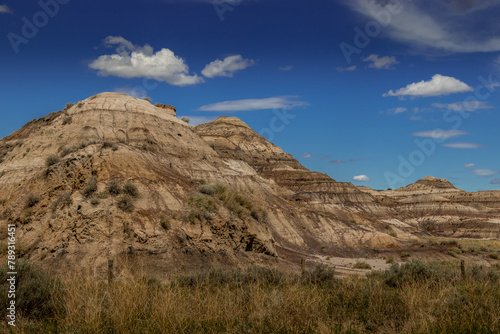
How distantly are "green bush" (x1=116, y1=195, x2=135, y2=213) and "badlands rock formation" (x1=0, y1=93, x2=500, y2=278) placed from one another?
6 cm

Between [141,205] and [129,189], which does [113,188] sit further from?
[141,205]

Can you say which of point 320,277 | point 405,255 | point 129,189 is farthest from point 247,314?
point 405,255

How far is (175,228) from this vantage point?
19828 mm

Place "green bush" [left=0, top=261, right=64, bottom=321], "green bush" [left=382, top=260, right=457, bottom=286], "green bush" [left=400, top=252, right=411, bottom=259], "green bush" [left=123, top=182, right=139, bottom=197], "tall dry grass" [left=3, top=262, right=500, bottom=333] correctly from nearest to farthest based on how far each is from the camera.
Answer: "tall dry grass" [left=3, top=262, right=500, bottom=333] < "green bush" [left=0, top=261, right=64, bottom=321] < "green bush" [left=382, top=260, right=457, bottom=286] < "green bush" [left=123, top=182, right=139, bottom=197] < "green bush" [left=400, top=252, right=411, bottom=259]

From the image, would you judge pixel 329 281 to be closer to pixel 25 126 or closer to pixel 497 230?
pixel 25 126

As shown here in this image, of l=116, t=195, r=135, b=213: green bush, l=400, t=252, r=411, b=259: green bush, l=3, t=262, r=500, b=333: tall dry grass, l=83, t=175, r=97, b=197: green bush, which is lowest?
l=3, t=262, r=500, b=333: tall dry grass

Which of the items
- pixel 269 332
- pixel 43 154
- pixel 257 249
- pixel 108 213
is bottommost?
pixel 269 332

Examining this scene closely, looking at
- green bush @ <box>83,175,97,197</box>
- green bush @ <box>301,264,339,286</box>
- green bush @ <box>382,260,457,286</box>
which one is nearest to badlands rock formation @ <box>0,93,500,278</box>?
green bush @ <box>83,175,97,197</box>

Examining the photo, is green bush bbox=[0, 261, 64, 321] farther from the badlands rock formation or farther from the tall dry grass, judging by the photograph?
the badlands rock formation

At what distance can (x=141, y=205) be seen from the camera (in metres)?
20.2

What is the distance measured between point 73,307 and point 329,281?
28.3 ft

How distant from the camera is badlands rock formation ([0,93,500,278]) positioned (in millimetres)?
18125

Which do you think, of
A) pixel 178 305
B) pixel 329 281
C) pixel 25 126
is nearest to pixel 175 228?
pixel 329 281

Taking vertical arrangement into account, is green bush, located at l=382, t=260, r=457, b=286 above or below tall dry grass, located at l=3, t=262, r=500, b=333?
above
